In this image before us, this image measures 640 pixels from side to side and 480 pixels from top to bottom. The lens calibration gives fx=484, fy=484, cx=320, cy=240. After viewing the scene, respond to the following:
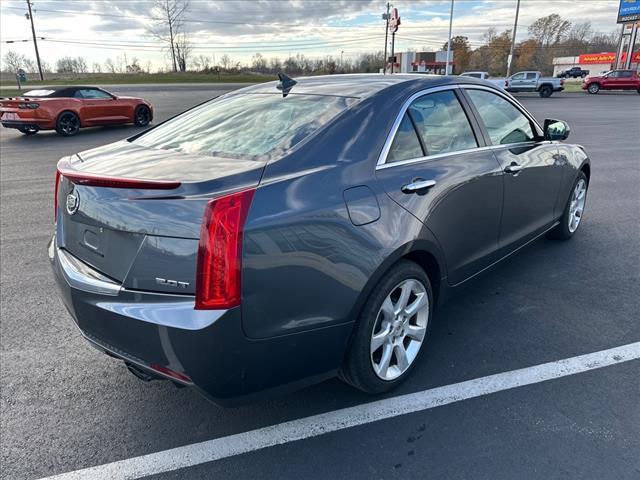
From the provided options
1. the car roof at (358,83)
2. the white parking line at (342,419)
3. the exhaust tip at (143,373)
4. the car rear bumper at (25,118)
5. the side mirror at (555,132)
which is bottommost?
the white parking line at (342,419)

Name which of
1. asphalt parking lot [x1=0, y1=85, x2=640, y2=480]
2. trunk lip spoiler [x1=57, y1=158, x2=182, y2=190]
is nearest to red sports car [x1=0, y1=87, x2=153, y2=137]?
asphalt parking lot [x1=0, y1=85, x2=640, y2=480]

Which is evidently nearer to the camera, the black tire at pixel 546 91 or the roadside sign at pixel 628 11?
the black tire at pixel 546 91

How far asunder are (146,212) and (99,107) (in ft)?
48.0

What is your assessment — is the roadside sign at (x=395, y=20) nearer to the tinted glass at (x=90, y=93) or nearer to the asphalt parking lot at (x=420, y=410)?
the tinted glass at (x=90, y=93)

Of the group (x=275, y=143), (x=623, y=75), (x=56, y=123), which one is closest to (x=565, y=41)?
(x=623, y=75)

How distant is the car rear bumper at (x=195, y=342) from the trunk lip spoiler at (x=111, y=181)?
42 centimetres

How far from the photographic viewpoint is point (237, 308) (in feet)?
6.41

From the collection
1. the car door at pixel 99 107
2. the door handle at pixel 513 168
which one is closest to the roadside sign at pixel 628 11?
the car door at pixel 99 107

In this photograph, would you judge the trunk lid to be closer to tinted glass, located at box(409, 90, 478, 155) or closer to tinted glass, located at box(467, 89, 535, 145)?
tinted glass, located at box(409, 90, 478, 155)

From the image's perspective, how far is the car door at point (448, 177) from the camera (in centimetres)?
265

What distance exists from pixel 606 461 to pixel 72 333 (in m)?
3.31

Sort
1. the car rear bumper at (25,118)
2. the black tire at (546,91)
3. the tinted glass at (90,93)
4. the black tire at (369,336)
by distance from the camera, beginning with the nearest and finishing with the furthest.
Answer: the black tire at (369,336) < the car rear bumper at (25,118) < the tinted glass at (90,93) < the black tire at (546,91)

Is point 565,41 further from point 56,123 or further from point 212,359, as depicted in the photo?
point 212,359

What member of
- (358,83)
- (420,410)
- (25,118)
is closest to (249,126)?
(358,83)
